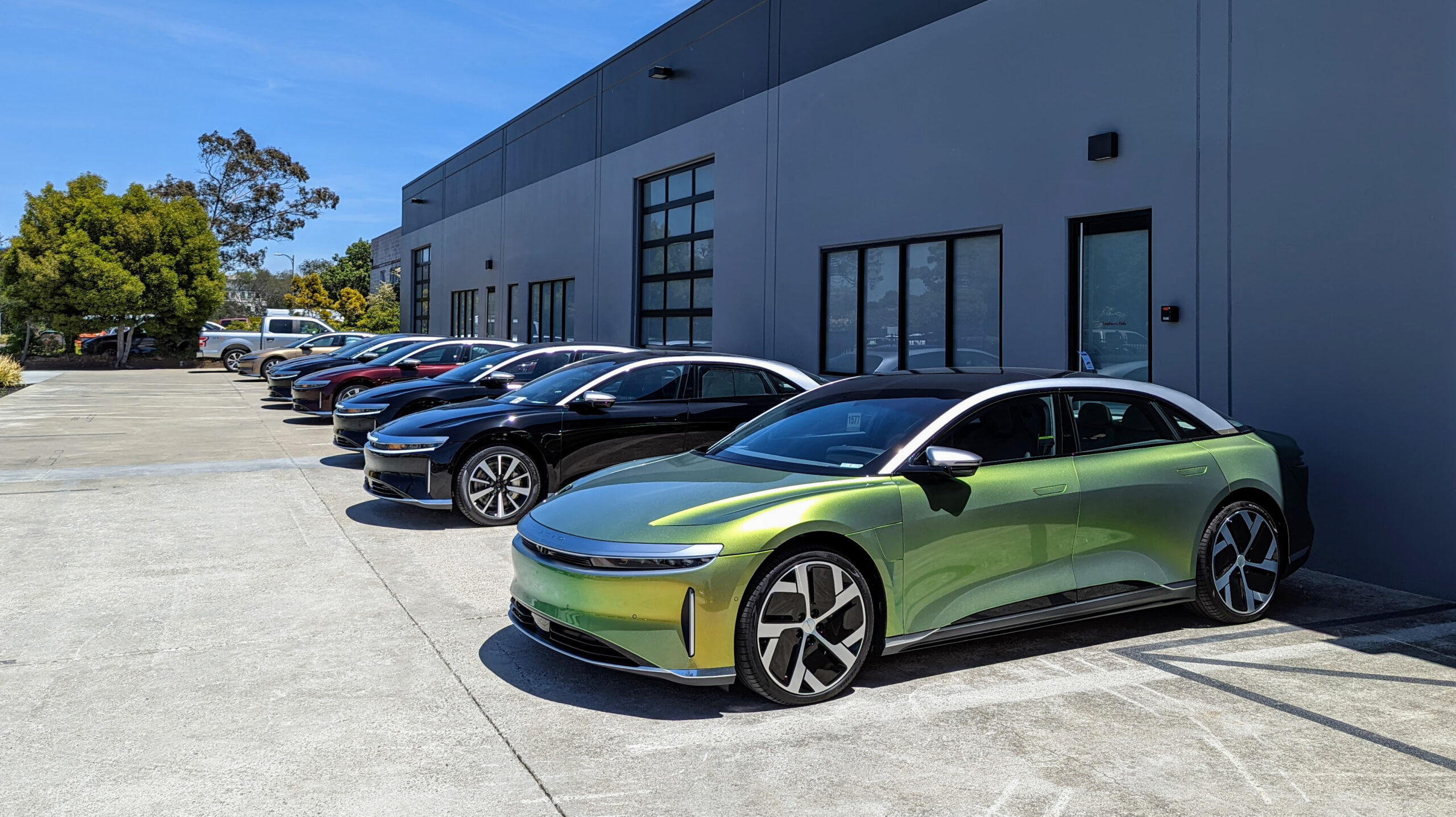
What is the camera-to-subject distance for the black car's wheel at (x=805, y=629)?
451cm

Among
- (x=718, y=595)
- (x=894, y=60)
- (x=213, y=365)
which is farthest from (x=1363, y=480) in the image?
(x=213, y=365)

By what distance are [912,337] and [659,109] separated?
27.2 feet

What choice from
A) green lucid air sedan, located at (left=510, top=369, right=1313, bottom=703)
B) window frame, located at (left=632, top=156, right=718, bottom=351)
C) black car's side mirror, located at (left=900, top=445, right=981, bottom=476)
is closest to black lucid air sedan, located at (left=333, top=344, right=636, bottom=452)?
window frame, located at (left=632, top=156, right=718, bottom=351)

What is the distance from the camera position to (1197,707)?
15.2ft

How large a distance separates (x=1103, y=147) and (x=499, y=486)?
6.10m

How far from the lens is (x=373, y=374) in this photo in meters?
17.2

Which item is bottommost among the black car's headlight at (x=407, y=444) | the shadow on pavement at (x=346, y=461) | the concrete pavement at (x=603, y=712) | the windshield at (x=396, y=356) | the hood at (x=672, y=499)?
the concrete pavement at (x=603, y=712)

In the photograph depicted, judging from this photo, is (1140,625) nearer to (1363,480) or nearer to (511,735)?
(1363,480)

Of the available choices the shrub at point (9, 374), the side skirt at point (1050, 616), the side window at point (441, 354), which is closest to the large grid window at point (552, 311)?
the side window at point (441, 354)

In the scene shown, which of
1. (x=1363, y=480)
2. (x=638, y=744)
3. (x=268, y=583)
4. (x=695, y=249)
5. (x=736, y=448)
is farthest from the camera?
(x=695, y=249)

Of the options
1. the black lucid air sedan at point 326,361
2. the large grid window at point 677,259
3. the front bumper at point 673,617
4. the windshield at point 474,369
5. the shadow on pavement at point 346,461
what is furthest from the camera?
the black lucid air sedan at point 326,361

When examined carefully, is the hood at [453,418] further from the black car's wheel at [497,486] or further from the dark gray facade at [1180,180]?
the dark gray facade at [1180,180]

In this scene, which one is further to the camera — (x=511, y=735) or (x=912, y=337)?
(x=912, y=337)

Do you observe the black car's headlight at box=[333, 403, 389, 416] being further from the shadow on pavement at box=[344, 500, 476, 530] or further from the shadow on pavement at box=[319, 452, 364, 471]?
the shadow on pavement at box=[344, 500, 476, 530]
